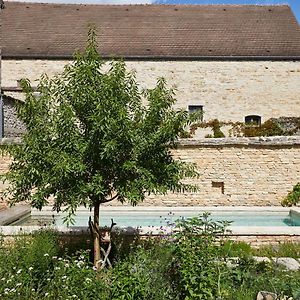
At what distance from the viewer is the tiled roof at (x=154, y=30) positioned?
21.3 meters

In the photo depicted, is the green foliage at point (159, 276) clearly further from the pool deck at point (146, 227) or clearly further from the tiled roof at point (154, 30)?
the tiled roof at point (154, 30)

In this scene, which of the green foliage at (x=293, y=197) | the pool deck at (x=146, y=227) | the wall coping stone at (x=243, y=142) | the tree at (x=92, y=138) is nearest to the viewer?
the tree at (x=92, y=138)

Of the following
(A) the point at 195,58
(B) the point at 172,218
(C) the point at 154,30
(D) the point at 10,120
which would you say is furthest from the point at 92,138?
(C) the point at 154,30

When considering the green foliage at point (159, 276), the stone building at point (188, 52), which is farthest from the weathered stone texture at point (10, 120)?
the green foliage at point (159, 276)

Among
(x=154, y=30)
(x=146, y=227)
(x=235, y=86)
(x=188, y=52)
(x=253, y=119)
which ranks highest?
(x=154, y=30)

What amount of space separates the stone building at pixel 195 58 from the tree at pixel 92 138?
15.2 meters

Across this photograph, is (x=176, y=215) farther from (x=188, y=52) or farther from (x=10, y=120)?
(x=188, y=52)

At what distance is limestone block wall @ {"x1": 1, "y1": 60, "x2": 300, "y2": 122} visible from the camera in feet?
70.0

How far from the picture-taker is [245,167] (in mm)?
12922

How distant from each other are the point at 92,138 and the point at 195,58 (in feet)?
54.4

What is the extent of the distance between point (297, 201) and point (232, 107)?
966cm

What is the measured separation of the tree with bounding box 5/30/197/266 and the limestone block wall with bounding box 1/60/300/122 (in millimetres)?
15653

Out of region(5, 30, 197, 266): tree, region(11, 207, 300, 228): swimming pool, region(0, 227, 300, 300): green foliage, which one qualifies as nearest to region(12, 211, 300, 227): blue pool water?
region(11, 207, 300, 228): swimming pool

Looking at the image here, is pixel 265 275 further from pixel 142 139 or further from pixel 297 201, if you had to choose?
pixel 297 201
